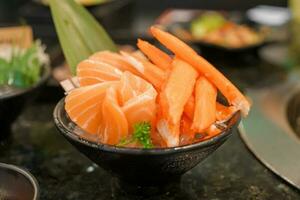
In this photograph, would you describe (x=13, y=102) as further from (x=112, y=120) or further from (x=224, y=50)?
(x=224, y=50)

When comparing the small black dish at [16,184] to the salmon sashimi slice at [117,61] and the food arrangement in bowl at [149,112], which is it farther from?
the salmon sashimi slice at [117,61]

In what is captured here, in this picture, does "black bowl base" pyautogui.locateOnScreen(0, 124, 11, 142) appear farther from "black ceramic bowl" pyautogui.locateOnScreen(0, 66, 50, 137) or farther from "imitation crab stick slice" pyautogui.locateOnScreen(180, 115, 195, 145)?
"imitation crab stick slice" pyautogui.locateOnScreen(180, 115, 195, 145)

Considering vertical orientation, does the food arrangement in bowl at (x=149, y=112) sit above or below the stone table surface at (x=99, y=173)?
above

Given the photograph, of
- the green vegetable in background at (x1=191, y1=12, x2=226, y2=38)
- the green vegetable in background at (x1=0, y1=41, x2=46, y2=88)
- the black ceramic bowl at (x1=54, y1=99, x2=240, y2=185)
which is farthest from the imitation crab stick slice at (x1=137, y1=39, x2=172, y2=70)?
the green vegetable in background at (x1=191, y1=12, x2=226, y2=38)

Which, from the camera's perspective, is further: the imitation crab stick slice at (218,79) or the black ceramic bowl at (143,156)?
the imitation crab stick slice at (218,79)

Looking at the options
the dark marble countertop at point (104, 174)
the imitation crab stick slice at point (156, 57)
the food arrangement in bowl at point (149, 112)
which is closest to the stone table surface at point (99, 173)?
the dark marble countertop at point (104, 174)

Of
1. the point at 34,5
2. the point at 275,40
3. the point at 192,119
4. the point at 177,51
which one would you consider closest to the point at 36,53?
the point at 177,51

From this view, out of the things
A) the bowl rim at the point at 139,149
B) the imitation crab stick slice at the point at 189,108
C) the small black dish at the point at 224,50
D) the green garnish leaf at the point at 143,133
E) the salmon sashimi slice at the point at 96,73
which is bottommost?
the small black dish at the point at 224,50
